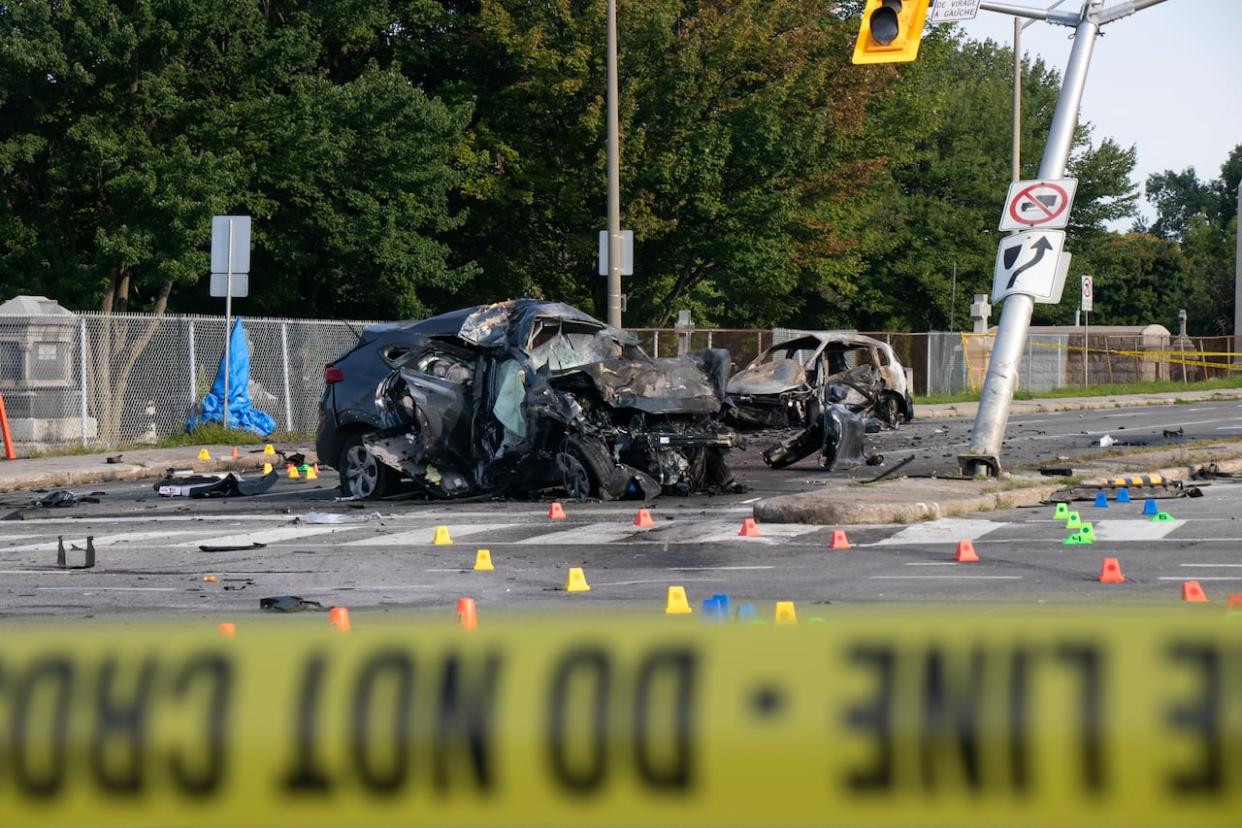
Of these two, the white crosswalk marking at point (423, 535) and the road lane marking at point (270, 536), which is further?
the road lane marking at point (270, 536)

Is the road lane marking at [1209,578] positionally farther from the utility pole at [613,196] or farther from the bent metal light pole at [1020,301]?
the utility pole at [613,196]

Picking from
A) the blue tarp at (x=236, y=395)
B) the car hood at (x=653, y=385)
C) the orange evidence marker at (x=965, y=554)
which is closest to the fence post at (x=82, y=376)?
the blue tarp at (x=236, y=395)

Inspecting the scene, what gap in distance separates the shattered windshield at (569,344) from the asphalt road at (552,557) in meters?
1.38

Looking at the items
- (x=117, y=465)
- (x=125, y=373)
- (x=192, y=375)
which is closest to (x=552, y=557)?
(x=117, y=465)

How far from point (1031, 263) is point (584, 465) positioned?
4845 mm

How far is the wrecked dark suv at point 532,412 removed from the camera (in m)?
15.2

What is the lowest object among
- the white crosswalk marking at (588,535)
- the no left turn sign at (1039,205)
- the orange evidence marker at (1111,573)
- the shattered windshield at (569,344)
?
the white crosswalk marking at (588,535)

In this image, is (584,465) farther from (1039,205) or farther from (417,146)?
(417,146)

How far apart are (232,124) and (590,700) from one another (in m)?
32.4

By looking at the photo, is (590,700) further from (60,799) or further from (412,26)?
(412,26)

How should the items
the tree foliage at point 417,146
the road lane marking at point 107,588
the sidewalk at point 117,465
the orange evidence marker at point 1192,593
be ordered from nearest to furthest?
the orange evidence marker at point 1192,593, the road lane marking at point 107,588, the sidewalk at point 117,465, the tree foliage at point 417,146

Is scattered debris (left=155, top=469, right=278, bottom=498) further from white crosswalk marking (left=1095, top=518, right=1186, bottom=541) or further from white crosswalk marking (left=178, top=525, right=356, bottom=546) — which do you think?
white crosswalk marking (left=1095, top=518, right=1186, bottom=541)

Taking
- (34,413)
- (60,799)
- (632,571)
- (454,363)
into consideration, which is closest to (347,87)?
(34,413)

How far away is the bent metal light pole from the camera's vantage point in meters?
15.9
